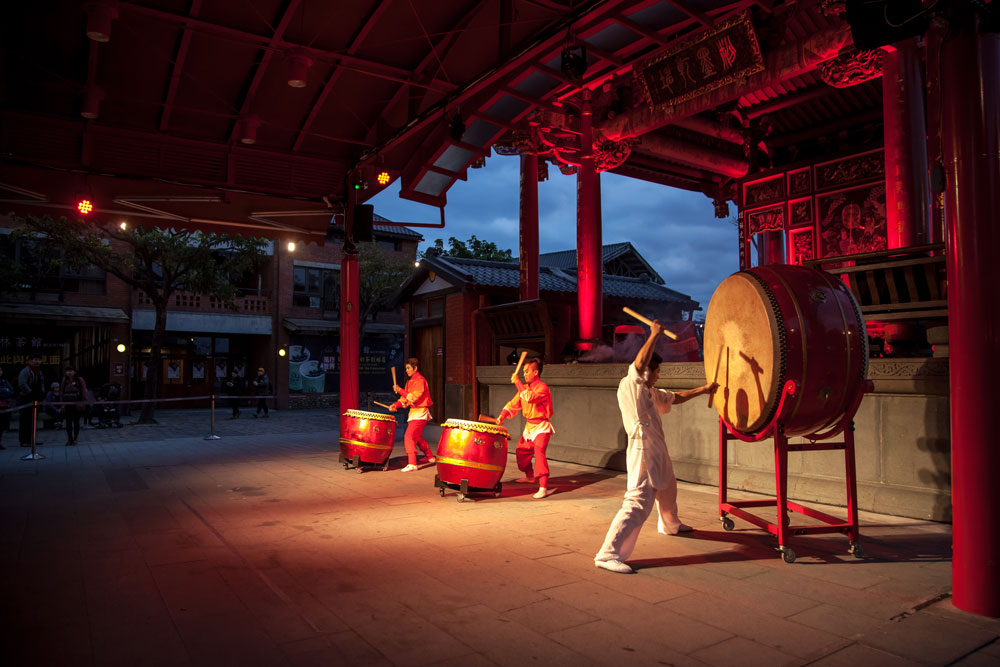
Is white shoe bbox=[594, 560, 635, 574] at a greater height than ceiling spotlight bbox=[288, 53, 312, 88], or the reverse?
ceiling spotlight bbox=[288, 53, 312, 88]

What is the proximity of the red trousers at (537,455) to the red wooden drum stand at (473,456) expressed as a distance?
564mm

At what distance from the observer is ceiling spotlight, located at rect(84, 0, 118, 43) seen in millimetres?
5852

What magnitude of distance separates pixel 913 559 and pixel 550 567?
2409mm

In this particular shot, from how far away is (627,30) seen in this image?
7527 mm

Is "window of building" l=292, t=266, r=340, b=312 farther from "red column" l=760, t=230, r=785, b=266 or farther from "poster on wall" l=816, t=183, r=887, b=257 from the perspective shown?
"poster on wall" l=816, t=183, r=887, b=257

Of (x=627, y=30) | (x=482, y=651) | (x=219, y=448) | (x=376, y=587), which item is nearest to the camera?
(x=482, y=651)

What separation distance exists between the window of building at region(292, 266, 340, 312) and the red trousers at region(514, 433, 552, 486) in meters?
20.1

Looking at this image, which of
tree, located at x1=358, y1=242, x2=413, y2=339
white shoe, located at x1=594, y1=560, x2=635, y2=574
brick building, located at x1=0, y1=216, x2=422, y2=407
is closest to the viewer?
white shoe, located at x1=594, y1=560, x2=635, y2=574

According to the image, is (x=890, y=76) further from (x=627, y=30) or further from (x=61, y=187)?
(x=61, y=187)

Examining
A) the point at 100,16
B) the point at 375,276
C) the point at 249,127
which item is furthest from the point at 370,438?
the point at 375,276

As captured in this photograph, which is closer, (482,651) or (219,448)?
(482,651)

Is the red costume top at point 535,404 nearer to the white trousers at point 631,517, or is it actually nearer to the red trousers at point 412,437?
the red trousers at point 412,437

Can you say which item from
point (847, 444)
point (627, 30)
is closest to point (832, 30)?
point (627, 30)

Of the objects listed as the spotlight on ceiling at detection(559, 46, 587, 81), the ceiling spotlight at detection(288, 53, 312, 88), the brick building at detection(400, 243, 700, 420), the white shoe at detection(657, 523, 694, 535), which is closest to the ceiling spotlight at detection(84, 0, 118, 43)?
the ceiling spotlight at detection(288, 53, 312, 88)
